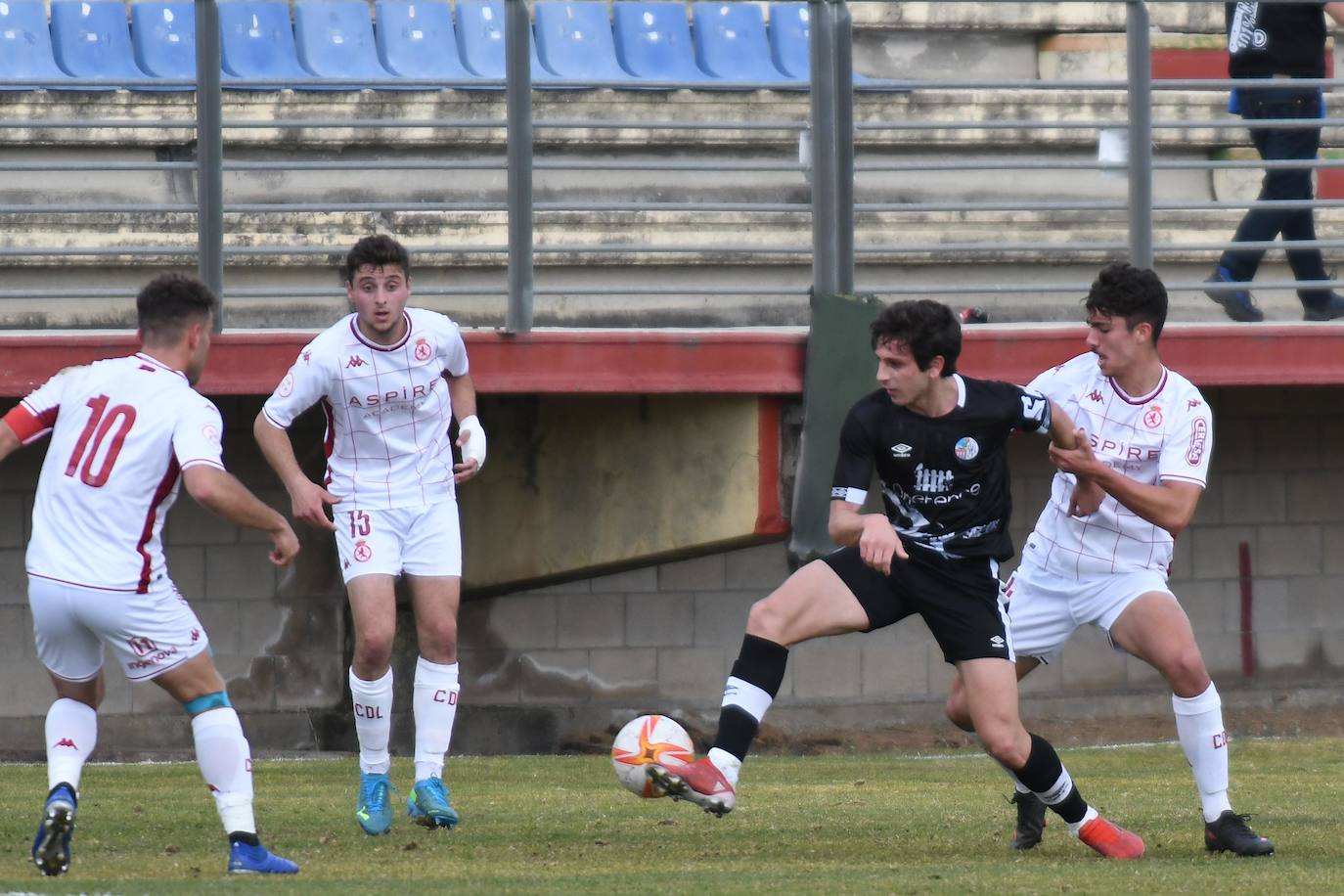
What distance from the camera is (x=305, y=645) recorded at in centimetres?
1161

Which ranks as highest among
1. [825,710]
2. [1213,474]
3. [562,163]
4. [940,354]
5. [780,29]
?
[780,29]

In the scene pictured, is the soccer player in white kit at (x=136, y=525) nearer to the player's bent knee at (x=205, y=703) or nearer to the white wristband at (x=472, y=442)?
the player's bent knee at (x=205, y=703)

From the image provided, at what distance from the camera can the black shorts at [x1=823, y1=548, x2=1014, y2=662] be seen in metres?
Answer: 6.27

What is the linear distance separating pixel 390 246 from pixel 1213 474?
6.94 metres

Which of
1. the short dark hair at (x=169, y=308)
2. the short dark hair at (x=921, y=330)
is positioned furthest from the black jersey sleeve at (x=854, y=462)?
the short dark hair at (x=169, y=308)

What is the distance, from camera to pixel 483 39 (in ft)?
45.0

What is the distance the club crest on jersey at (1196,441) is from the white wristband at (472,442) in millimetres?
2546

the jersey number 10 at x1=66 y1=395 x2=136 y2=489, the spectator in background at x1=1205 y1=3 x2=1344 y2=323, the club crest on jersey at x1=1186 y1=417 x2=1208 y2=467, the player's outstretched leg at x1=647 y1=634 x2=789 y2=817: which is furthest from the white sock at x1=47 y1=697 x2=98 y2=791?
the spectator in background at x1=1205 y1=3 x2=1344 y2=323

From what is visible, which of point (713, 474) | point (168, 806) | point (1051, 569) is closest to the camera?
point (1051, 569)

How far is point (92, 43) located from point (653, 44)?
12.9ft

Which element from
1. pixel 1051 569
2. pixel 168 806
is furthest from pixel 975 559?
A: pixel 168 806

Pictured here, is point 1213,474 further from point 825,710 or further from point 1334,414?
point 825,710

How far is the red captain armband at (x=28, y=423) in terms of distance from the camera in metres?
5.75

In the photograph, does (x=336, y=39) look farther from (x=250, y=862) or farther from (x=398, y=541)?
(x=250, y=862)
